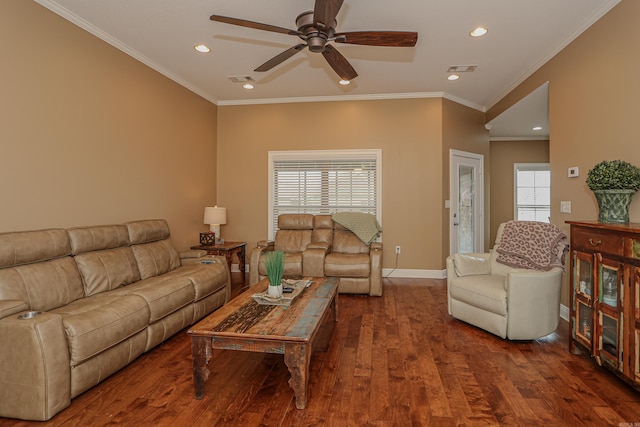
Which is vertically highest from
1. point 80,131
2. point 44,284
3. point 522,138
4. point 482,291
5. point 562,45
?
point 562,45

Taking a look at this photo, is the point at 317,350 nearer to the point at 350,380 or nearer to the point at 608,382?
the point at 350,380

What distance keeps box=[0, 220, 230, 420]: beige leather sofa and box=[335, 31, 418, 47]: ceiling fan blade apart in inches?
98.6

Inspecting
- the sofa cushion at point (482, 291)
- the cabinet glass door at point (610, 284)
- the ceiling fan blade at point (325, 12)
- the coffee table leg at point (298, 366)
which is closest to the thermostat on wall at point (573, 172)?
the sofa cushion at point (482, 291)

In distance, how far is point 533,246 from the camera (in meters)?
3.19

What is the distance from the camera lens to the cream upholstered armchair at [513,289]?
2846mm

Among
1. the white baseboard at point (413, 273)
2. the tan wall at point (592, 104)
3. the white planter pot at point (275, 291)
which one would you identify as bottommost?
the white baseboard at point (413, 273)

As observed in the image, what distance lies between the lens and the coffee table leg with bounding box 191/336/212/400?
2023 millimetres

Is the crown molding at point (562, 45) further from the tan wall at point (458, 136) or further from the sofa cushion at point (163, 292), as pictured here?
the sofa cushion at point (163, 292)

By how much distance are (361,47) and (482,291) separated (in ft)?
9.24

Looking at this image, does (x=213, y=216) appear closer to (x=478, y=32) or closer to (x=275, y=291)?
(x=275, y=291)

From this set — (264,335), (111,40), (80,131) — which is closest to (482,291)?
(264,335)

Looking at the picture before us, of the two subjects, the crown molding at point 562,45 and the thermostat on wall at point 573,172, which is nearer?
the crown molding at point 562,45

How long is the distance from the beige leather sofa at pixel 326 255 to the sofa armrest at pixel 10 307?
2.60 metres

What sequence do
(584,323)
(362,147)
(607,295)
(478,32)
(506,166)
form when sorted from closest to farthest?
(607,295)
(584,323)
(478,32)
(362,147)
(506,166)
